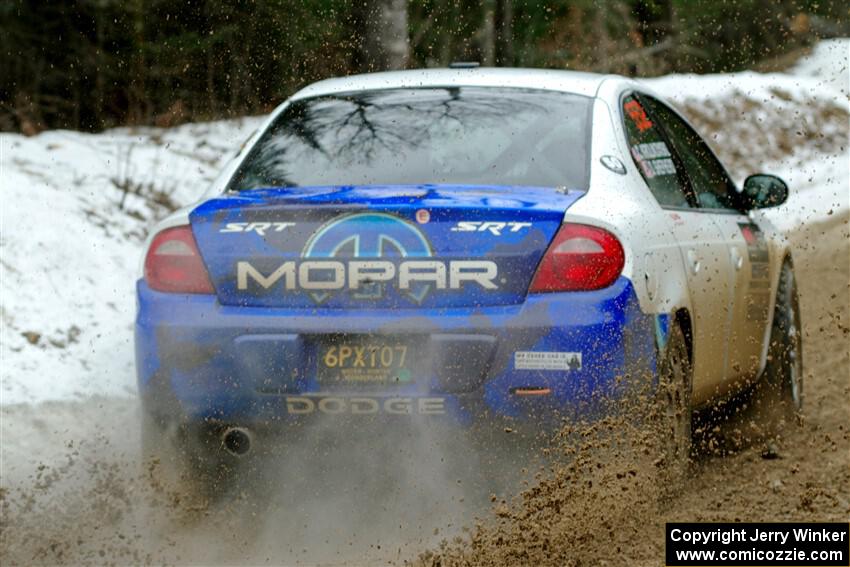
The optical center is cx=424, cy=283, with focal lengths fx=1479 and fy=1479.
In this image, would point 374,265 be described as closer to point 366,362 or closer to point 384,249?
point 384,249

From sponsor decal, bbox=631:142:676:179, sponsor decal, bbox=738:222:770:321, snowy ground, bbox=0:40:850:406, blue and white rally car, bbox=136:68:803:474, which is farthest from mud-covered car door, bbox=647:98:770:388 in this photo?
snowy ground, bbox=0:40:850:406

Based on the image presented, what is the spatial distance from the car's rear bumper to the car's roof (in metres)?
1.35

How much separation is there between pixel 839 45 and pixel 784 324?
24603mm

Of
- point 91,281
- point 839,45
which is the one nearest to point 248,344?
point 91,281

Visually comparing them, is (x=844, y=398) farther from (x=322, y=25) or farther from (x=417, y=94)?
(x=322, y=25)

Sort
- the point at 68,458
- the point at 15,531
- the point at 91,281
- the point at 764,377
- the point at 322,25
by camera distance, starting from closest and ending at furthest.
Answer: the point at 15,531
the point at 68,458
the point at 764,377
the point at 91,281
the point at 322,25

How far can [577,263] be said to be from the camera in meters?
4.74

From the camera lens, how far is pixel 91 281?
343 inches

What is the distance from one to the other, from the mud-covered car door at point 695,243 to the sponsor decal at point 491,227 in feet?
3.20

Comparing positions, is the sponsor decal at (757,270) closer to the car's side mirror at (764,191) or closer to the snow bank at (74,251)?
the car's side mirror at (764,191)

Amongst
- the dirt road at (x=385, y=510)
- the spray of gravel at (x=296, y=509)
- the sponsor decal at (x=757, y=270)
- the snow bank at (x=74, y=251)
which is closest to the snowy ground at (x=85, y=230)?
the snow bank at (x=74, y=251)

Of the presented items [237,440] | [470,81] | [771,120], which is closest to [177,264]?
[237,440]

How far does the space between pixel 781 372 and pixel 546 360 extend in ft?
9.27

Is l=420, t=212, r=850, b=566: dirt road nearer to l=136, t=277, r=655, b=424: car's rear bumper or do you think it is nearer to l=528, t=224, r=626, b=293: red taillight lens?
l=136, t=277, r=655, b=424: car's rear bumper
